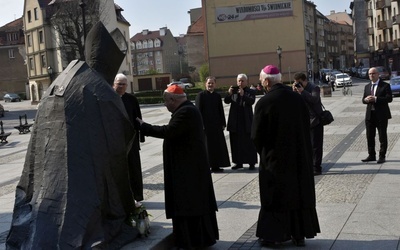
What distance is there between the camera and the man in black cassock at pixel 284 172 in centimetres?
561

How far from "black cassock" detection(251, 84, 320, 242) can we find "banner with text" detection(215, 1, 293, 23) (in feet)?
171

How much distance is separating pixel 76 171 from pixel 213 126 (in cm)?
639

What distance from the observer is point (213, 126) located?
10.9 m

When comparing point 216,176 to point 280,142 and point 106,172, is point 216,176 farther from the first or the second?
point 106,172

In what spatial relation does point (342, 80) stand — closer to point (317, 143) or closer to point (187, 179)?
point (317, 143)

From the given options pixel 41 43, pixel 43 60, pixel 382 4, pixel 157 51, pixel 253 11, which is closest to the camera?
pixel 253 11

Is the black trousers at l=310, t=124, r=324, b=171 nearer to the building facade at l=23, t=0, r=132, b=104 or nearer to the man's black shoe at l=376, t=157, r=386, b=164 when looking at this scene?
the man's black shoe at l=376, t=157, r=386, b=164

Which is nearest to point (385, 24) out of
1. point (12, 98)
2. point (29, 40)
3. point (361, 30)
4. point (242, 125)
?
point (361, 30)

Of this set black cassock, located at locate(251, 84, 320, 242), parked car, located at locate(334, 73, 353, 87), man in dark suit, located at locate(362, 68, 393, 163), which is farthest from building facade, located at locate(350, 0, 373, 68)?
black cassock, located at locate(251, 84, 320, 242)

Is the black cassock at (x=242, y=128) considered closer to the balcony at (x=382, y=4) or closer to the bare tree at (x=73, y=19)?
the bare tree at (x=73, y=19)

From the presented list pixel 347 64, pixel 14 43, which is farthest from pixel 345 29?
pixel 14 43

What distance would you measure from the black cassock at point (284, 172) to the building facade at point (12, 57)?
258 feet

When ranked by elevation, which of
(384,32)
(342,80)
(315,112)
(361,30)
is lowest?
(342,80)

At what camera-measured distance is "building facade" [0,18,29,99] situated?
81.3 metres
